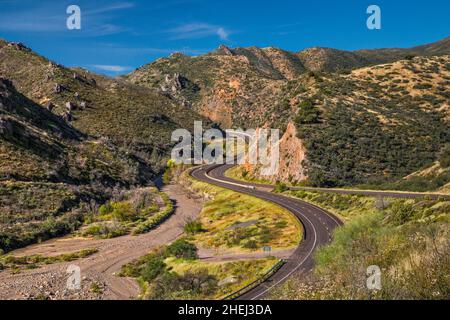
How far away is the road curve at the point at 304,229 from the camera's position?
30844 millimetres

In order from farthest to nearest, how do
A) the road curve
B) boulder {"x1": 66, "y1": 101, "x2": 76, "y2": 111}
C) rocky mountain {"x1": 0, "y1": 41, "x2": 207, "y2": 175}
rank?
boulder {"x1": 66, "y1": 101, "x2": 76, "y2": 111}, rocky mountain {"x1": 0, "y1": 41, "x2": 207, "y2": 175}, the road curve

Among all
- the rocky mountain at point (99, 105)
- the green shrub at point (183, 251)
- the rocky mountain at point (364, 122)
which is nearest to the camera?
the green shrub at point (183, 251)

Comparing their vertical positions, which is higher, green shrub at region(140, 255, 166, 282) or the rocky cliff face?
the rocky cliff face

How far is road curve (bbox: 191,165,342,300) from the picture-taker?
3084cm

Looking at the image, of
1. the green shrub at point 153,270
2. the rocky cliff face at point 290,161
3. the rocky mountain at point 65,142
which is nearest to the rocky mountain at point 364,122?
the rocky cliff face at point 290,161

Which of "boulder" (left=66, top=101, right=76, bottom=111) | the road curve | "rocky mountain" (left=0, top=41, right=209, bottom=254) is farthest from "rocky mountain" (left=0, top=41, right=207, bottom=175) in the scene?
A: the road curve

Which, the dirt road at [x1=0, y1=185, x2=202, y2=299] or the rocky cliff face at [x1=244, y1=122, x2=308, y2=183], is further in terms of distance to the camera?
the rocky cliff face at [x1=244, y1=122, x2=308, y2=183]

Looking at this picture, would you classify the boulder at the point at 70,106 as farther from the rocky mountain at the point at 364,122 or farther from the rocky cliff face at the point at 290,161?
the rocky cliff face at the point at 290,161

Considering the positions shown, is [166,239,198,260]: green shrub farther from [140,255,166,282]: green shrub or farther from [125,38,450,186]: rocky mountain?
[125,38,450,186]: rocky mountain

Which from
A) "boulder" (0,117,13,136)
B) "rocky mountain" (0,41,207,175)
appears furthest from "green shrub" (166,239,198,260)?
"rocky mountain" (0,41,207,175)

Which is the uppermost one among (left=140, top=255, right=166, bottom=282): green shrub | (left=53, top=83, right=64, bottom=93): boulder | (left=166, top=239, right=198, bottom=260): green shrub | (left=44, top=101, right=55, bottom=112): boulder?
(left=53, top=83, right=64, bottom=93): boulder

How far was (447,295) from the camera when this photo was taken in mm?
12305

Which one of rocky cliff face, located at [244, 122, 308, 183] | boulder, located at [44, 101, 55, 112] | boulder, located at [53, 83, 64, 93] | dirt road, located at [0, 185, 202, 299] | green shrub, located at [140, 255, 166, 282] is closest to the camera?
dirt road, located at [0, 185, 202, 299]

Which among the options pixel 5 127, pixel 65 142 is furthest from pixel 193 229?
pixel 65 142
